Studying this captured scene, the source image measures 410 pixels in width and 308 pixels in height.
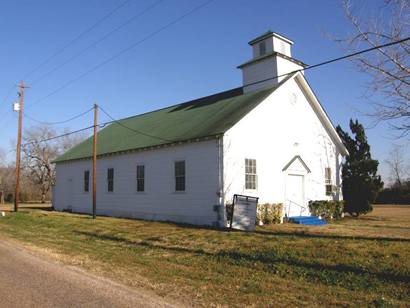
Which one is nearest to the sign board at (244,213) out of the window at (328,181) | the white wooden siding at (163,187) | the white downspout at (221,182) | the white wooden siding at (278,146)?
the white downspout at (221,182)

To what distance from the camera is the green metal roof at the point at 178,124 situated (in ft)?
65.2

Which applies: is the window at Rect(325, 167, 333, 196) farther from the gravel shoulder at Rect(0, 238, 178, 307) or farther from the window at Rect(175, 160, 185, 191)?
the gravel shoulder at Rect(0, 238, 178, 307)

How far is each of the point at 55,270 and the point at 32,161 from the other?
59384 millimetres

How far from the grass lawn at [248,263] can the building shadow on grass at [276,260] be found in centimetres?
2

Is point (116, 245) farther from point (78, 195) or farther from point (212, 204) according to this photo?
point (78, 195)

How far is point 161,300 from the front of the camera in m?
6.56

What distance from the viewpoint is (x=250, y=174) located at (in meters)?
19.4

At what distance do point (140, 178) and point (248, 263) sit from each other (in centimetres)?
1414

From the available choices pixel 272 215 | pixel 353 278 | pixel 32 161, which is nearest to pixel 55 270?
pixel 353 278

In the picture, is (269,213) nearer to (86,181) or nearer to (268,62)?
(268,62)

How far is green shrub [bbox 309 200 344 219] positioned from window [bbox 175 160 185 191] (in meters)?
7.52

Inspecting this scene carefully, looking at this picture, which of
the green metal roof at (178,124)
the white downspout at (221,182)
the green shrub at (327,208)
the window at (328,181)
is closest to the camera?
the white downspout at (221,182)

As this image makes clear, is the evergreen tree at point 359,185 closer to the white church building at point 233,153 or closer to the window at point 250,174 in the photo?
the white church building at point 233,153

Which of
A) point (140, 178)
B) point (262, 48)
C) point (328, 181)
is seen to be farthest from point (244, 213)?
point (262, 48)
